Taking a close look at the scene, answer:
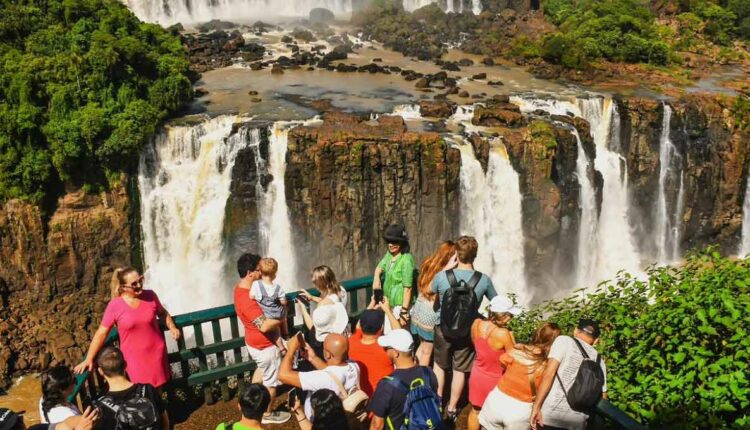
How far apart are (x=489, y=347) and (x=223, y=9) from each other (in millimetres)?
39367

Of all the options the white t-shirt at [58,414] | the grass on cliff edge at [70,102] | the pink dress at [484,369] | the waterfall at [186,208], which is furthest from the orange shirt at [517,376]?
the grass on cliff edge at [70,102]

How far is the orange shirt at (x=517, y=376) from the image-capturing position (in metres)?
5.20

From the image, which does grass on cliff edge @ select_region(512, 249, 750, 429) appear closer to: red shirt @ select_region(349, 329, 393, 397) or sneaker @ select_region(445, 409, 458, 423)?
sneaker @ select_region(445, 409, 458, 423)

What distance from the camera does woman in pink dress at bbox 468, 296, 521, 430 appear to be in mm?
5551

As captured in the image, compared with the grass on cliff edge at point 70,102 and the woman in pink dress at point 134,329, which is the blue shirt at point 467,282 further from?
the grass on cliff edge at point 70,102

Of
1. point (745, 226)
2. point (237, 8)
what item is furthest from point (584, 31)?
point (237, 8)

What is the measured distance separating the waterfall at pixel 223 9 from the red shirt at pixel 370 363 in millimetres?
35753

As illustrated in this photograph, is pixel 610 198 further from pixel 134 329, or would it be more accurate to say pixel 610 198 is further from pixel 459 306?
pixel 134 329

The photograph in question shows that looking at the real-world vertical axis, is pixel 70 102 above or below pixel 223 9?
below

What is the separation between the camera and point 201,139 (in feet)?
65.5

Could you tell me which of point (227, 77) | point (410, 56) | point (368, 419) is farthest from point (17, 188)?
point (410, 56)

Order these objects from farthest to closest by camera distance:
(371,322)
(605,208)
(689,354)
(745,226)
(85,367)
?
(745,226) < (605,208) < (85,367) < (689,354) < (371,322)

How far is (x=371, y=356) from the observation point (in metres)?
5.48

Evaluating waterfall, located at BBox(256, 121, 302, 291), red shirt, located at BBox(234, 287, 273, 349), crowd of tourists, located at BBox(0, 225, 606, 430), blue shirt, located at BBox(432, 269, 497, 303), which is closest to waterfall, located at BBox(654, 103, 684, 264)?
waterfall, located at BBox(256, 121, 302, 291)
